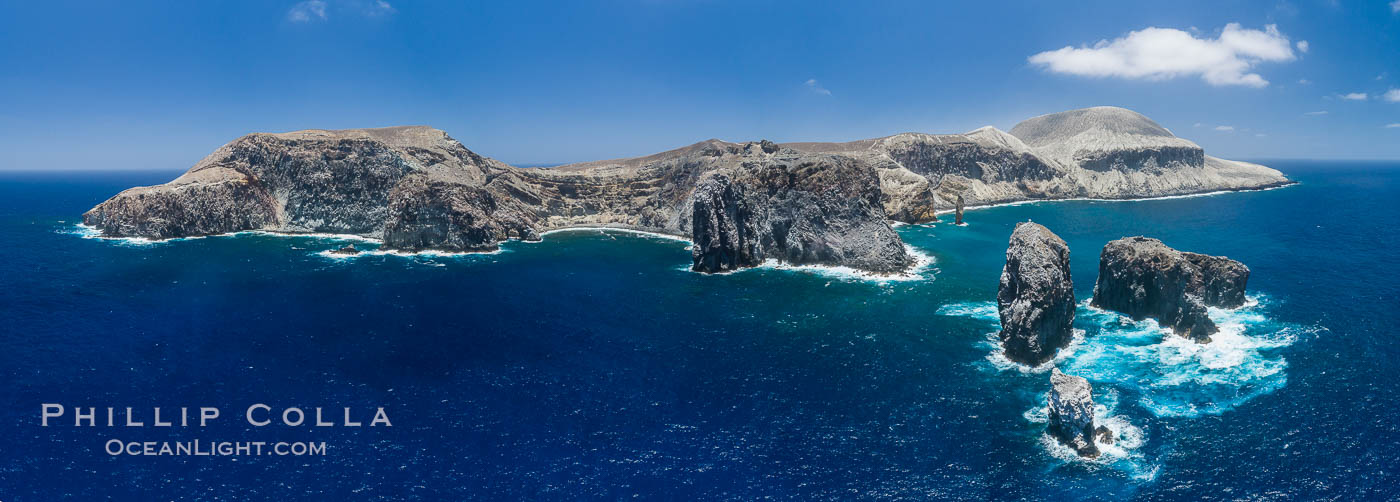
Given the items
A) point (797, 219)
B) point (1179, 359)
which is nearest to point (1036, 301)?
point (1179, 359)

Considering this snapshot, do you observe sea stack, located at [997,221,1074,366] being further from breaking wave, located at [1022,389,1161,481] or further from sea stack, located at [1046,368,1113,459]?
sea stack, located at [1046,368,1113,459]

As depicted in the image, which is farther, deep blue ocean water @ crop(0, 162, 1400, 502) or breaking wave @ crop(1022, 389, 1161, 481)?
breaking wave @ crop(1022, 389, 1161, 481)

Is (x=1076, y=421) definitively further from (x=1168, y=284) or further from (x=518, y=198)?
(x=518, y=198)

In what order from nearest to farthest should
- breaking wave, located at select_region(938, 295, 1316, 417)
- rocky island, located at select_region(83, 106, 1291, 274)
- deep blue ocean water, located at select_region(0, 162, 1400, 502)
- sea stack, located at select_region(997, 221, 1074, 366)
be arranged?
1. deep blue ocean water, located at select_region(0, 162, 1400, 502)
2. breaking wave, located at select_region(938, 295, 1316, 417)
3. sea stack, located at select_region(997, 221, 1074, 366)
4. rocky island, located at select_region(83, 106, 1291, 274)

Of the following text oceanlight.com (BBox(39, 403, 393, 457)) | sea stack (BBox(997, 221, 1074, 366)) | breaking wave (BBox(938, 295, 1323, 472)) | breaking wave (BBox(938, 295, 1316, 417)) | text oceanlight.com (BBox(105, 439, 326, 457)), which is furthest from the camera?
sea stack (BBox(997, 221, 1074, 366))

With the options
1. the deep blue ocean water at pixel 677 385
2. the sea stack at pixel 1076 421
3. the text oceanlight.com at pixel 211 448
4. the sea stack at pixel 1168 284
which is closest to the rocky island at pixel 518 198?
the deep blue ocean water at pixel 677 385

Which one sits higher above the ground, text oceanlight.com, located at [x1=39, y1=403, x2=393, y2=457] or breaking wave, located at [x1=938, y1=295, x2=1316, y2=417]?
breaking wave, located at [x1=938, y1=295, x2=1316, y2=417]

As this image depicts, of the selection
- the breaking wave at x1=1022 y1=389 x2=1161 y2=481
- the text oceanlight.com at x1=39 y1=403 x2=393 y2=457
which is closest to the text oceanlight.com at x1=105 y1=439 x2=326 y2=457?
the text oceanlight.com at x1=39 y1=403 x2=393 y2=457
